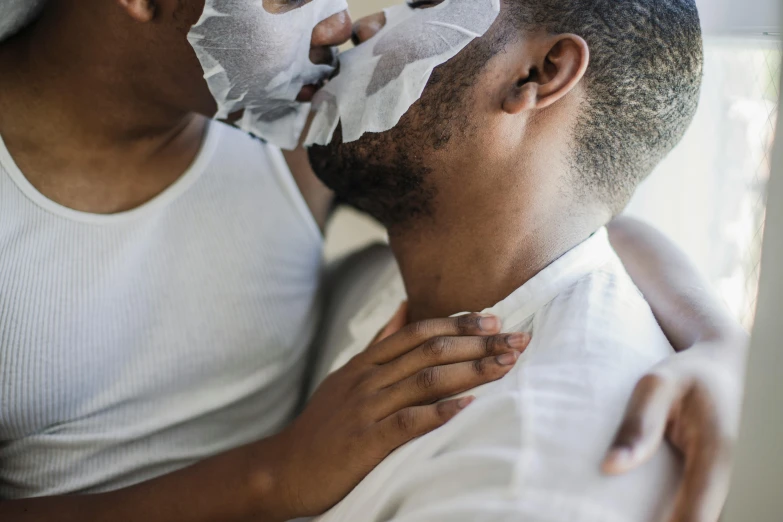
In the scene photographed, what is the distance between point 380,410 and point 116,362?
1.57 feet

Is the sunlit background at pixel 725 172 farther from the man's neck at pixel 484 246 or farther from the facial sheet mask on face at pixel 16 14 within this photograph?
the facial sheet mask on face at pixel 16 14

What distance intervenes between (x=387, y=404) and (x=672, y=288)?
1.35ft

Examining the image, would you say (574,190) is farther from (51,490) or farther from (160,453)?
(51,490)

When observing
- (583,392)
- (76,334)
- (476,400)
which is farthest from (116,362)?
(583,392)

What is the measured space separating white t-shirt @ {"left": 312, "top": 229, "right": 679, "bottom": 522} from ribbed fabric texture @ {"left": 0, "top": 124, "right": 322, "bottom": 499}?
1.24ft

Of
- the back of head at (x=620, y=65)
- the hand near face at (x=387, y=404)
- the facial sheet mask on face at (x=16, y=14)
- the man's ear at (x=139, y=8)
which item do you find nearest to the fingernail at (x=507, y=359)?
the hand near face at (x=387, y=404)

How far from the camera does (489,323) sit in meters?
0.81

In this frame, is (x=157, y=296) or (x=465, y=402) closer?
(x=465, y=402)

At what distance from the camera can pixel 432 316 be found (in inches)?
38.8

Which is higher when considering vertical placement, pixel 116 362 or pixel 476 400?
pixel 476 400

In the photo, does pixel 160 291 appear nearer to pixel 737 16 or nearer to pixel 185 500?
pixel 185 500

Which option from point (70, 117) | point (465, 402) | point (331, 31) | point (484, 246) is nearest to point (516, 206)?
point (484, 246)

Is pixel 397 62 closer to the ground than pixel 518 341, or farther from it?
farther from it

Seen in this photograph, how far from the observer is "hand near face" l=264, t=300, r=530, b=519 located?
30.2 inches
